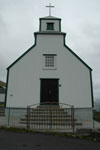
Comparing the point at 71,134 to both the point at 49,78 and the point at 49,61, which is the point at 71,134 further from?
the point at 49,61

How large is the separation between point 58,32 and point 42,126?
30.2ft

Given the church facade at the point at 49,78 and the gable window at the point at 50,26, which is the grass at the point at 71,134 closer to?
the church facade at the point at 49,78

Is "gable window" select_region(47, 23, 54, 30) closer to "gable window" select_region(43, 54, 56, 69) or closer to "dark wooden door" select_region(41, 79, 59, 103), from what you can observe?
"gable window" select_region(43, 54, 56, 69)

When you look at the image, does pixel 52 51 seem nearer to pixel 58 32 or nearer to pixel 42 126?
pixel 58 32

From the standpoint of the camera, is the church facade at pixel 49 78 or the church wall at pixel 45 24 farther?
the church wall at pixel 45 24

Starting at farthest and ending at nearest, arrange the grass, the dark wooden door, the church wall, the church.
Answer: the church wall < the dark wooden door < the church < the grass

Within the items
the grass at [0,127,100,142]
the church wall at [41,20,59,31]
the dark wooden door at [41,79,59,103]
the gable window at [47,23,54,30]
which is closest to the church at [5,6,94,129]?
the dark wooden door at [41,79,59,103]

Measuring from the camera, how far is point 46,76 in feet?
42.7

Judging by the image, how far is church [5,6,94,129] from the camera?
492 inches

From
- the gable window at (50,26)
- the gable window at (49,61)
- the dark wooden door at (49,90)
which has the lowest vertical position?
the dark wooden door at (49,90)

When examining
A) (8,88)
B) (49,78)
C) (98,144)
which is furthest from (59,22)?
(98,144)

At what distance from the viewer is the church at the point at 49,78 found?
12.5 metres

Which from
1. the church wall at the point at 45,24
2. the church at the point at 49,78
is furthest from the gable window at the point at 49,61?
the church wall at the point at 45,24

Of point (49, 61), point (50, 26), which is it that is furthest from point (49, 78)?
point (50, 26)
